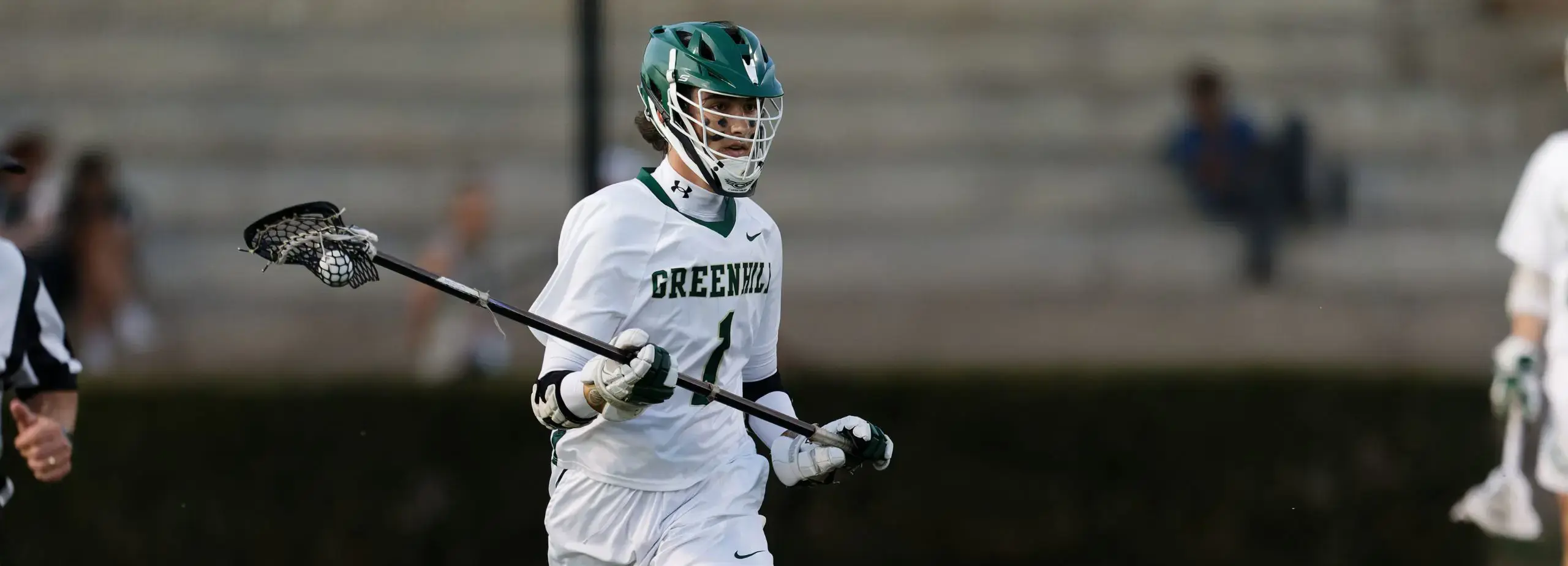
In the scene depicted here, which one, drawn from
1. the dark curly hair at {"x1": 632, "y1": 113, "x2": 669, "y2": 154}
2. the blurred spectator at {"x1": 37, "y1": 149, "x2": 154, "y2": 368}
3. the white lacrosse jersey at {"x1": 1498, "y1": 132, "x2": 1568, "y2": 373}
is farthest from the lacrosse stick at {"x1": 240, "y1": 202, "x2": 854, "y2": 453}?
the blurred spectator at {"x1": 37, "y1": 149, "x2": 154, "y2": 368}

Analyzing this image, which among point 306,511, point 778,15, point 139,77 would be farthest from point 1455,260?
point 139,77

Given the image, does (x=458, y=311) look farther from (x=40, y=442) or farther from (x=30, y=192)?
(x=40, y=442)

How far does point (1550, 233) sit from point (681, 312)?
3522mm

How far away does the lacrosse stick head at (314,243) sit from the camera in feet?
13.8

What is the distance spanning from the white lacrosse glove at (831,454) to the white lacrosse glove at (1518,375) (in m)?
2.81

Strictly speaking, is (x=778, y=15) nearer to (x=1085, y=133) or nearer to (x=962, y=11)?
(x=962, y=11)

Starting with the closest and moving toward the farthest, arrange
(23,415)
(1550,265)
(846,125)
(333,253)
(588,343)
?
1. (588,343)
2. (333,253)
3. (23,415)
4. (1550,265)
5. (846,125)

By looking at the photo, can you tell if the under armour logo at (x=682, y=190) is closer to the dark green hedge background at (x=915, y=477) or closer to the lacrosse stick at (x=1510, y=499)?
the dark green hedge background at (x=915, y=477)

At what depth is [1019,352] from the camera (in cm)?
818

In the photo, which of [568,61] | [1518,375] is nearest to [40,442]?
[568,61]

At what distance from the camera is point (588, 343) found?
4.06 metres

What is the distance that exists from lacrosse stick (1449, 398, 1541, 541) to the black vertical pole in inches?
132

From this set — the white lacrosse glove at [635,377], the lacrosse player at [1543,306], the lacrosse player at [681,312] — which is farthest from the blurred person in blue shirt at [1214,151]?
the white lacrosse glove at [635,377]

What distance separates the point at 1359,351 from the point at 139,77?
5025 millimetres
